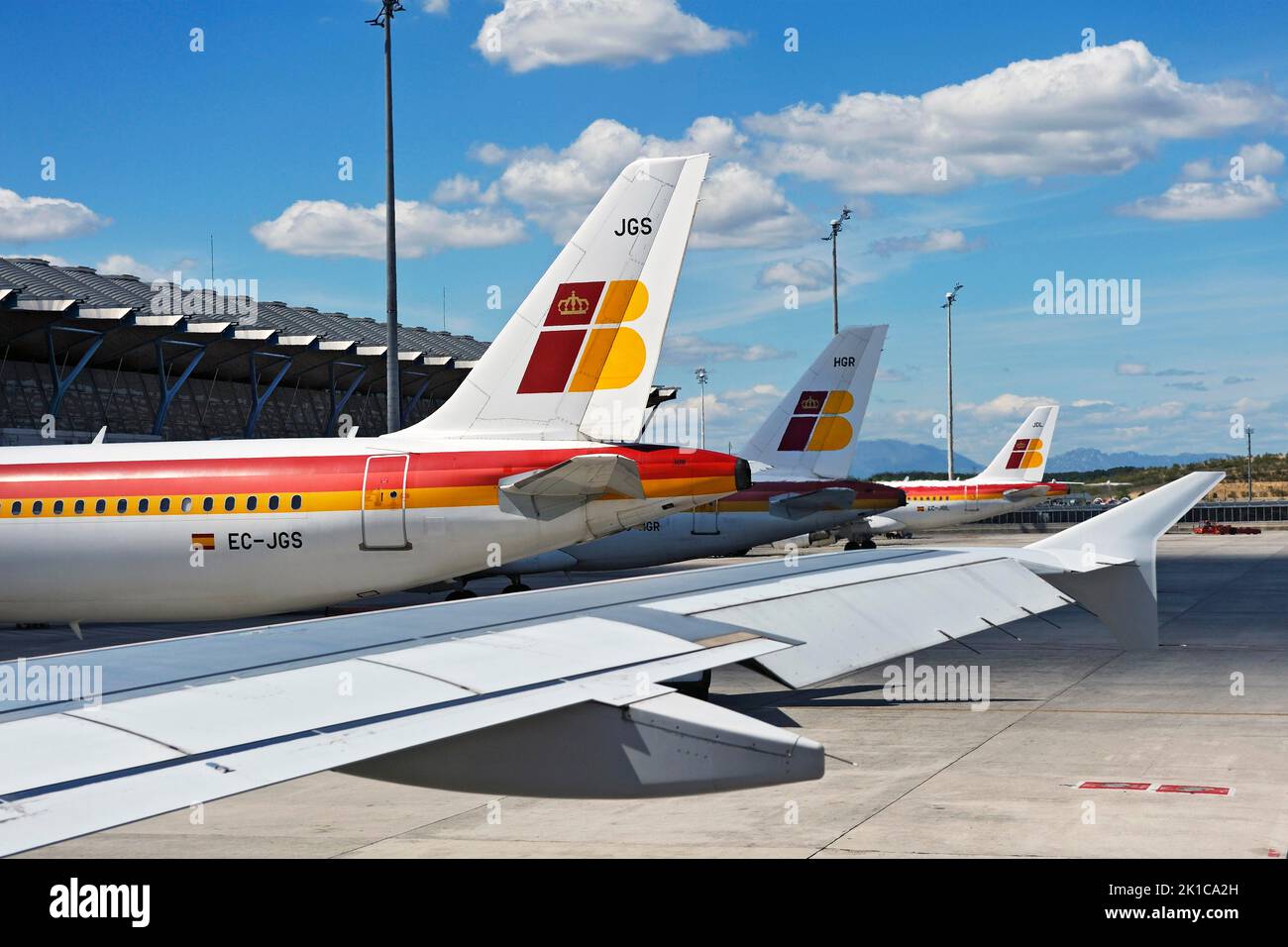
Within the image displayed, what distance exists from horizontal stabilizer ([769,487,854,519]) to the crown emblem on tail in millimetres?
20566

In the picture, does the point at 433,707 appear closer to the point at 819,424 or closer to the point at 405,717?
the point at 405,717

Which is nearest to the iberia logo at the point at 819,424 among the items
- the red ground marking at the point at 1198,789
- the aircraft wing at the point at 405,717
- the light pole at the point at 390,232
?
the light pole at the point at 390,232

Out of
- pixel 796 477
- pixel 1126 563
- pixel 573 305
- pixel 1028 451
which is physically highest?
pixel 573 305

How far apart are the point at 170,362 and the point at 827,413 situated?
96.8 ft

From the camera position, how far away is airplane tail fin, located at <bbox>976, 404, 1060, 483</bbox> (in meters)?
70.2

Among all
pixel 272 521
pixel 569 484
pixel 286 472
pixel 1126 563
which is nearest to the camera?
pixel 1126 563

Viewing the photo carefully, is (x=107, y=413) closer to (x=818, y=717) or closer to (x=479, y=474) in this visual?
(x=479, y=474)

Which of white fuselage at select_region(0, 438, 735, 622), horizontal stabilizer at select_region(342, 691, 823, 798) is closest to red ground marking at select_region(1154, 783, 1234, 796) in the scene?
horizontal stabilizer at select_region(342, 691, 823, 798)

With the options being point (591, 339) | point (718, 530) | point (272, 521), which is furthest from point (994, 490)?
point (272, 521)

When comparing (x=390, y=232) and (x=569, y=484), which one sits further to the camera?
(x=390, y=232)

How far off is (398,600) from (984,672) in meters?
18.1

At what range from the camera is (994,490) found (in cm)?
6700

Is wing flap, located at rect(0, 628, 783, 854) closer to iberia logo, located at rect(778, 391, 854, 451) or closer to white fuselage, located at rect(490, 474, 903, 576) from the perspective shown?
white fuselage, located at rect(490, 474, 903, 576)
